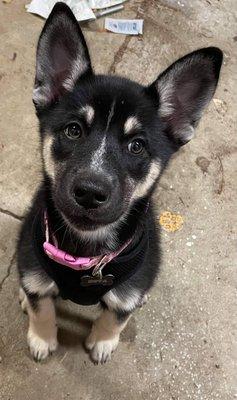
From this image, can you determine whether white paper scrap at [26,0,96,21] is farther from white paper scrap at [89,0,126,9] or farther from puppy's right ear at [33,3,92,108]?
puppy's right ear at [33,3,92,108]

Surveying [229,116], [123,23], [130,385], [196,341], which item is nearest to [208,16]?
[123,23]

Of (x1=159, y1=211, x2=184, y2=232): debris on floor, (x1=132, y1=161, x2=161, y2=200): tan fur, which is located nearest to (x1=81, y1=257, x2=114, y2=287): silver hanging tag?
(x1=132, y1=161, x2=161, y2=200): tan fur

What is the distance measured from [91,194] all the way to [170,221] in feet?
4.39

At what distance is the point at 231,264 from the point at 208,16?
80.4 inches

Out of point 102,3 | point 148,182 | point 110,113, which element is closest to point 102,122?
point 110,113

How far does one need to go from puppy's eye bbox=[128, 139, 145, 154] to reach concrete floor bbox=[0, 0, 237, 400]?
1055 mm

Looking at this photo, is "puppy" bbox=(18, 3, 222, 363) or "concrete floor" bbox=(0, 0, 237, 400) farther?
"concrete floor" bbox=(0, 0, 237, 400)

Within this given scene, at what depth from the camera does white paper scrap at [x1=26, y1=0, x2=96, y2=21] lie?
3.56m

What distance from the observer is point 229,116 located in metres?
3.39

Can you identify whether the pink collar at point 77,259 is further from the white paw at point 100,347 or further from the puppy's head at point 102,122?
the white paw at point 100,347

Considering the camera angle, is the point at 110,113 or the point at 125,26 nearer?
the point at 110,113

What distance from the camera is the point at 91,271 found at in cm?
195

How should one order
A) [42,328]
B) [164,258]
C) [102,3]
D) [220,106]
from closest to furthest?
[42,328], [164,258], [220,106], [102,3]

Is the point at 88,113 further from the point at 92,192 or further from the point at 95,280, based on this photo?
the point at 95,280
